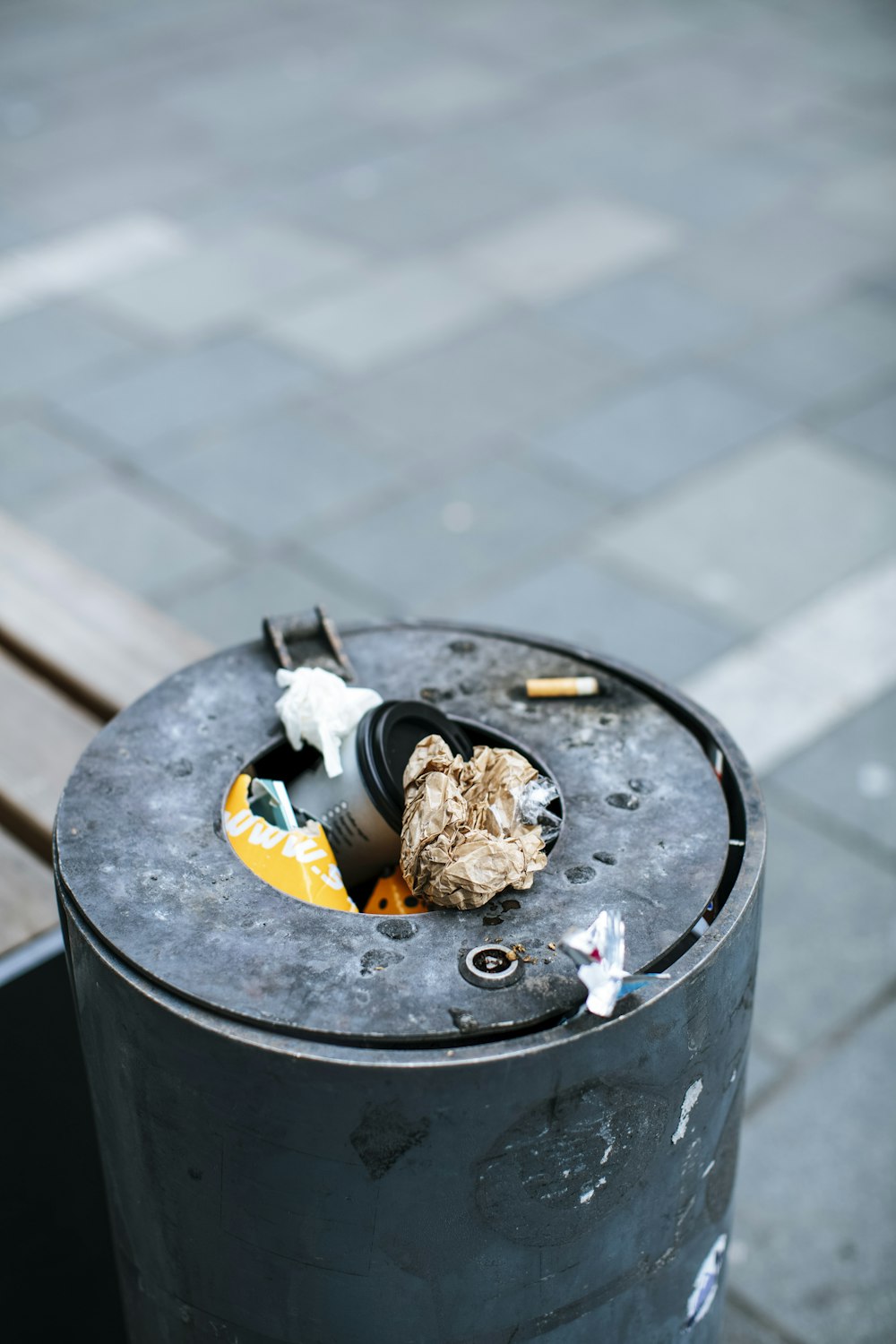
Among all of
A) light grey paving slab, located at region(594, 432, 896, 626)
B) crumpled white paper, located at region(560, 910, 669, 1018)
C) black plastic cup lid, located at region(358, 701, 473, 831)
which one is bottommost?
light grey paving slab, located at region(594, 432, 896, 626)

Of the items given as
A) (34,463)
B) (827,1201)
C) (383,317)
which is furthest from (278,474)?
(827,1201)

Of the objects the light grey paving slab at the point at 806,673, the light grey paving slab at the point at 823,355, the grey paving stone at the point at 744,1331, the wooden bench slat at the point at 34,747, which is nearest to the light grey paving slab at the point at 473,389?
the light grey paving slab at the point at 823,355

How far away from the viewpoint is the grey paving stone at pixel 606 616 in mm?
3662

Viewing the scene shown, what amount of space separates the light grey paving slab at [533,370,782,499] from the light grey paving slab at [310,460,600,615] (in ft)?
0.66

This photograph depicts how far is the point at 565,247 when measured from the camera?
597 centimetres

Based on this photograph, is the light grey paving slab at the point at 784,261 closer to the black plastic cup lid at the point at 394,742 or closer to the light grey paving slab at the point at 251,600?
the light grey paving slab at the point at 251,600

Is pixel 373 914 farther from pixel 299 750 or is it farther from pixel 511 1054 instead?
pixel 299 750

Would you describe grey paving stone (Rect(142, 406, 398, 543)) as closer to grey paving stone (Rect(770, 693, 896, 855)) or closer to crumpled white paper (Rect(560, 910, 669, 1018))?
grey paving stone (Rect(770, 693, 896, 855))

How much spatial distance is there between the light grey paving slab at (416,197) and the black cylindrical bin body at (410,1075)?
502 cm

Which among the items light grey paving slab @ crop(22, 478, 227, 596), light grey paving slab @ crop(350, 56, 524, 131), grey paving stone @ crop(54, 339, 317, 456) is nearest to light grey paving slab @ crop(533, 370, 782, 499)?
grey paving stone @ crop(54, 339, 317, 456)

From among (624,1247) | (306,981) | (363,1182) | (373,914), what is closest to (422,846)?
(373,914)

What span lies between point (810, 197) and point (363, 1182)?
6385 mm

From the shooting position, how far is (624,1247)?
1.28m

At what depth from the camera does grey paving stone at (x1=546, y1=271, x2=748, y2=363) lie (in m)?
5.25
